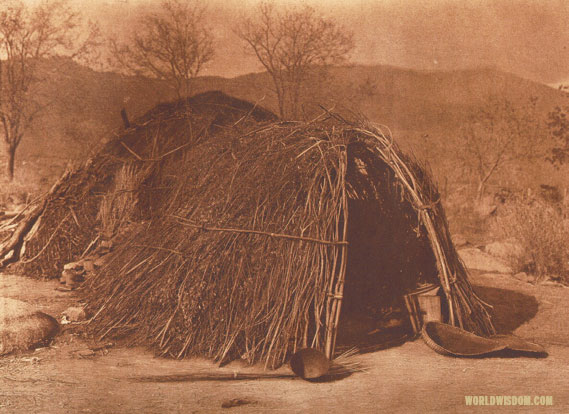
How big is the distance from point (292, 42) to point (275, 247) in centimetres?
1280

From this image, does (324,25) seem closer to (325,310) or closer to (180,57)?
(180,57)

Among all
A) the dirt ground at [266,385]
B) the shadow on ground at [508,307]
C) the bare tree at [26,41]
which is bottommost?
the dirt ground at [266,385]

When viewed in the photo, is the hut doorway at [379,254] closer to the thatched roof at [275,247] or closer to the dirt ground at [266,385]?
the thatched roof at [275,247]

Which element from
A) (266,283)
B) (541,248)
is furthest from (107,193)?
(541,248)

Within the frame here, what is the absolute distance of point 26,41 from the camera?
16609mm

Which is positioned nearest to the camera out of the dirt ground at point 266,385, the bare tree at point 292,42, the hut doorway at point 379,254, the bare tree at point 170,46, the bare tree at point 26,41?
the dirt ground at point 266,385

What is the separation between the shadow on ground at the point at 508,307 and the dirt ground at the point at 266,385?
2.55 ft

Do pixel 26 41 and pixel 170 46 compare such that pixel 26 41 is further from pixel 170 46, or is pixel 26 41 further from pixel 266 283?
pixel 266 283

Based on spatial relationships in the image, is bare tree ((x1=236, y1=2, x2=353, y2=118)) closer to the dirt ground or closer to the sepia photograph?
the sepia photograph

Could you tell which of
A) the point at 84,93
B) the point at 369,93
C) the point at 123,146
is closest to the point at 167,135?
the point at 123,146

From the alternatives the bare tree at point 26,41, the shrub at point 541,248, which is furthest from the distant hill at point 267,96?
the shrub at point 541,248

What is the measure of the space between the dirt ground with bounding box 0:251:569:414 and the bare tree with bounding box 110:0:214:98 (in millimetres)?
12149

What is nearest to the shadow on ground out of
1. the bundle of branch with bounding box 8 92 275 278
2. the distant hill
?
the bundle of branch with bounding box 8 92 275 278

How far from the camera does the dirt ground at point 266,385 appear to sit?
4.42 m
